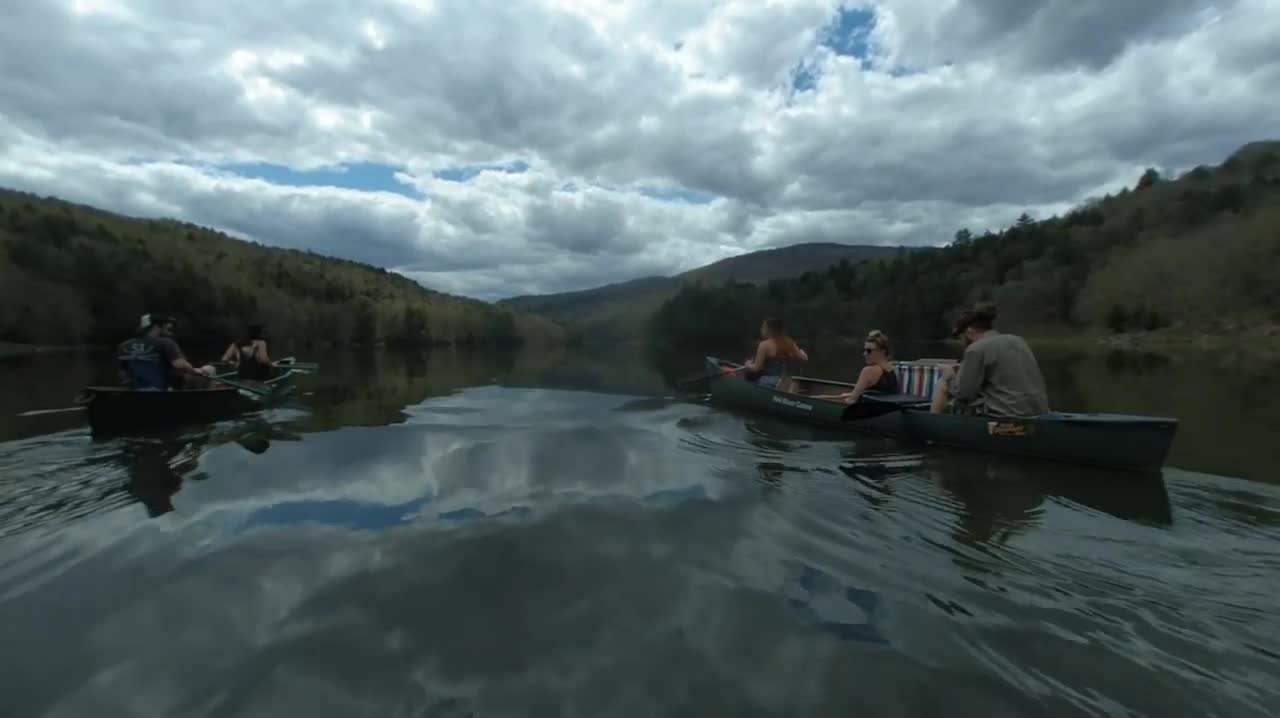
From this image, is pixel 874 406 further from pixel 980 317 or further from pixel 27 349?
pixel 27 349

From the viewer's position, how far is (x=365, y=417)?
13070mm

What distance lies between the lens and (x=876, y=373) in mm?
10875

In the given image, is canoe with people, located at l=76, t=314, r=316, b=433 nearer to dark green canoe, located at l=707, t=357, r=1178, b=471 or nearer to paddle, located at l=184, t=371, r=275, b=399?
paddle, located at l=184, t=371, r=275, b=399

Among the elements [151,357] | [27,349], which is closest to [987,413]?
[151,357]

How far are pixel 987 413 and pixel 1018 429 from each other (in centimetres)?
54

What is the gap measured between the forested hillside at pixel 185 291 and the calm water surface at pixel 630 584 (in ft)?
190

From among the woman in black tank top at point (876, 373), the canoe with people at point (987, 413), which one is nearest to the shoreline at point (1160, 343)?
the woman in black tank top at point (876, 373)

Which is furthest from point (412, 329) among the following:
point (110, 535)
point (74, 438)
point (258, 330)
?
point (110, 535)

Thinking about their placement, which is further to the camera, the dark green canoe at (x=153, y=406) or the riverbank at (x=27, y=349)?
the riverbank at (x=27, y=349)

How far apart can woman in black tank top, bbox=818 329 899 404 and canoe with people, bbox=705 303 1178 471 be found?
2 centimetres

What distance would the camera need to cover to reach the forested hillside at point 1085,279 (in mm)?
54469

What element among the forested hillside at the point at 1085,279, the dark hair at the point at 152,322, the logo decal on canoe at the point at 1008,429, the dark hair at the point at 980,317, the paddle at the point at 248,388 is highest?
the forested hillside at the point at 1085,279

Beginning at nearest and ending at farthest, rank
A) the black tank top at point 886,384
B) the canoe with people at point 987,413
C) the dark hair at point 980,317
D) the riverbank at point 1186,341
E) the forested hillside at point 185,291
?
the canoe with people at point 987,413
the dark hair at point 980,317
the black tank top at point 886,384
the riverbank at point 1186,341
the forested hillside at point 185,291

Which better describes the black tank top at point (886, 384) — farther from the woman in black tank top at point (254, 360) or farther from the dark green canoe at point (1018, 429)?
the woman in black tank top at point (254, 360)
